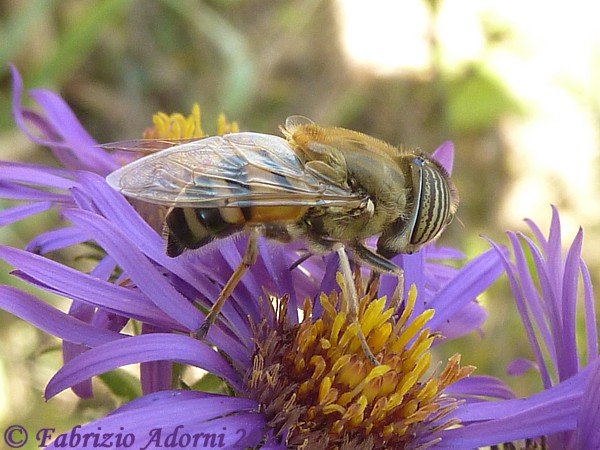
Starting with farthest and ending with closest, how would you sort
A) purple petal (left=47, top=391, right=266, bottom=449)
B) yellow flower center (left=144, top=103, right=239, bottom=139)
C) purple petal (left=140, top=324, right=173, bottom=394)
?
1. yellow flower center (left=144, top=103, right=239, bottom=139)
2. purple petal (left=140, top=324, right=173, bottom=394)
3. purple petal (left=47, top=391, right=266, bottom=449)

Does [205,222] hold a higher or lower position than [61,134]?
lower

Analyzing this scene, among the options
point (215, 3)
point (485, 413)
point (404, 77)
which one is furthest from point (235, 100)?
point (485, 413)

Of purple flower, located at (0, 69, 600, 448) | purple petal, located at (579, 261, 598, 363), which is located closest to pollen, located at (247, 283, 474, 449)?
purple flower, located at (0, 69, 600, 448)

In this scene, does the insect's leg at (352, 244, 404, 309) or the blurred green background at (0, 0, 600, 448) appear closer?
the insect's leg at (352, 244, 404, 309)

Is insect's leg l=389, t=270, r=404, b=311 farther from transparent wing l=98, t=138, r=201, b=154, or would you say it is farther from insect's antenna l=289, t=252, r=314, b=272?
transparent wing l=98, t=138, r=201, b=154

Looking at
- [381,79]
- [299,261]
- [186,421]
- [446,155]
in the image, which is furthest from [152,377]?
[381,79]

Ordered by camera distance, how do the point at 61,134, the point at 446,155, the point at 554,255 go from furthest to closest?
the point at 61,134 → the point at 446,155 → the point at 554,255

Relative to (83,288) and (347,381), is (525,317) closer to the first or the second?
(347,381)
